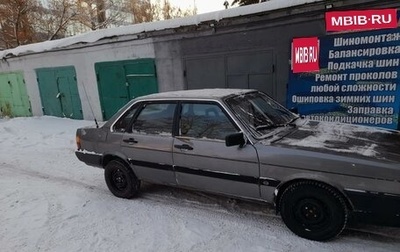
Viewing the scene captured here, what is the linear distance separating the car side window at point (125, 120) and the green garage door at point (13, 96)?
10.6 metres

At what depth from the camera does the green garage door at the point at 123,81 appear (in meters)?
9.03

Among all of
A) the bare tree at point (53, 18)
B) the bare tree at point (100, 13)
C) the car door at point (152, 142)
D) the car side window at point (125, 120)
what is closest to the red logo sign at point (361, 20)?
the car door at point (152, 142)

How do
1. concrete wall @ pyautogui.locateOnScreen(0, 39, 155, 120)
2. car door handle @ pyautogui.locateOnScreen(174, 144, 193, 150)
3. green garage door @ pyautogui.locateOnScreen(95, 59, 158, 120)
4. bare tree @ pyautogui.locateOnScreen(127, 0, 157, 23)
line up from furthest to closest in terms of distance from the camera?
bare tree @ pyautogui.locateOnScreen(127, 0, 157, 23) < concrete wall @ pyautogui.locateOnScreen(0, 39, 155, 120) < green garage door @ pyautogui.locateOnScreen(95, 59, 158, 120) < car door handle @ pyautogui.locateOnScreen(174, 144, 193, 150)

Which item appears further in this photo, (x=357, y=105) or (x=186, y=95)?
(x=357, y=105)

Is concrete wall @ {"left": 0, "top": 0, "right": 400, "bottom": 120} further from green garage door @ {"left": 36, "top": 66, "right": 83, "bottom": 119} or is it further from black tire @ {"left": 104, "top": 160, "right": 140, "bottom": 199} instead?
black tire @ {"left": 104, "top": 160, "right": 140, "bottom": 199}

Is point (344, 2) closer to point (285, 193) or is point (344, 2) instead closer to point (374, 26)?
point (374, 26)

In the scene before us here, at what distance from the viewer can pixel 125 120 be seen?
4.40 metres

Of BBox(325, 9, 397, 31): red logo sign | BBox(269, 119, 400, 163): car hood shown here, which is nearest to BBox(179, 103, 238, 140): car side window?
BBox(269, 119, 400, 163): car hood

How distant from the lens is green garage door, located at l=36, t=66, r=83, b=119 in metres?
11.2

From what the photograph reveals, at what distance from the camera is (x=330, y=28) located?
6.10 meters

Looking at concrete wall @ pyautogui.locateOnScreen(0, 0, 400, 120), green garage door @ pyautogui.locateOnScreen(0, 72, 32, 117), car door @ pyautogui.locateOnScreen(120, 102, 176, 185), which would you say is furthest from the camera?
green garage door @ pyautogui.locateOnScreen(0, 72, 32, 117)

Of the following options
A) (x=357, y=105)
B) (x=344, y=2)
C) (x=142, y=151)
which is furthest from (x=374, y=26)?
(x=142, y=151)

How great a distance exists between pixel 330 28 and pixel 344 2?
52 cm

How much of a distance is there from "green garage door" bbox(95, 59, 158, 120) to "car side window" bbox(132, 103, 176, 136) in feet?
15.7
